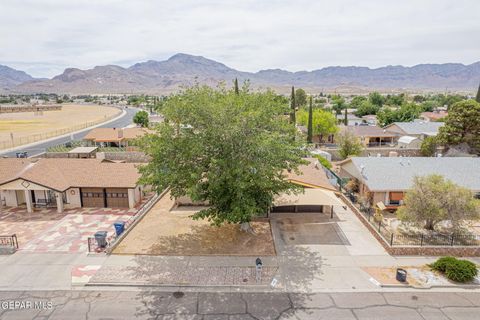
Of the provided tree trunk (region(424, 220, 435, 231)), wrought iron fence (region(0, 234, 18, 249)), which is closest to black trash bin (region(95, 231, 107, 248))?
wrought iron fence (region(0, 234, 18, 249))

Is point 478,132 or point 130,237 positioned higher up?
point 478,132

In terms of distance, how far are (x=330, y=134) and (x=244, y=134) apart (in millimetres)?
46236

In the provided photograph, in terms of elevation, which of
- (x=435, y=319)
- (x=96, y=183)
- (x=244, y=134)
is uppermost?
(x=244, y=134)

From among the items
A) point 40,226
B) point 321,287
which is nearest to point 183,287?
point 321,287

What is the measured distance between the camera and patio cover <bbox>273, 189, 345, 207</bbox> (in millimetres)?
24562

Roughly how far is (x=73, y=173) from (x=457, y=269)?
29.9m

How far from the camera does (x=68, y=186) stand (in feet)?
93.0

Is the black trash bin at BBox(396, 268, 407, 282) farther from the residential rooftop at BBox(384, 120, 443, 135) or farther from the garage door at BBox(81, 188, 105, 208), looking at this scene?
the residential rooftop at BBox(384, 120, 443, 135)

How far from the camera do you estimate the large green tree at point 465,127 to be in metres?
41.2

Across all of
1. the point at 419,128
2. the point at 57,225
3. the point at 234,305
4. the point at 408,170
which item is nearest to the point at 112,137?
the point at 57,225

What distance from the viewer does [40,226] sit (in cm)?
2523

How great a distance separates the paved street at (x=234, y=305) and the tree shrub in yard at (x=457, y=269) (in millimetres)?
992

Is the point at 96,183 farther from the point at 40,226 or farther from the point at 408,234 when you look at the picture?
the point at 408,234

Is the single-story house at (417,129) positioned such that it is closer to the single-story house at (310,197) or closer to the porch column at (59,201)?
the single-story house at (310,197)
